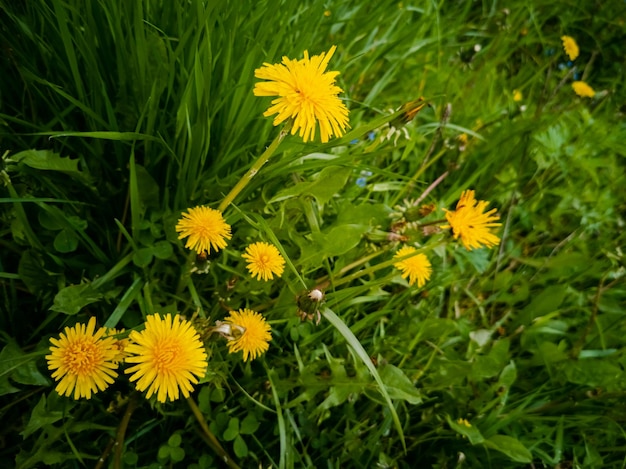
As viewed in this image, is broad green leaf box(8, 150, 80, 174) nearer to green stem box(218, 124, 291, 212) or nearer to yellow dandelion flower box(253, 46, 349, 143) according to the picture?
green stem box(218, 124, 291, 212)

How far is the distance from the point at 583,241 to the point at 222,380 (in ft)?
3.71

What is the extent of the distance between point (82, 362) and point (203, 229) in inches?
10.4

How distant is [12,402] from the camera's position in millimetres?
856

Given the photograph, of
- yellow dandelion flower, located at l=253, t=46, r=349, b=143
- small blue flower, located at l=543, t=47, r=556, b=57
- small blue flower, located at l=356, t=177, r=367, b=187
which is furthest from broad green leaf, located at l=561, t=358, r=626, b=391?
small blue flower, located at l=543, t=47, r=556, b=57

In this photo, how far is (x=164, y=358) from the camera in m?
0.68

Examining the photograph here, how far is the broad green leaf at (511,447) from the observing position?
100cm

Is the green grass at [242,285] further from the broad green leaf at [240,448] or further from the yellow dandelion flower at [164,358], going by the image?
the yellow dandelion flower at [164,358]

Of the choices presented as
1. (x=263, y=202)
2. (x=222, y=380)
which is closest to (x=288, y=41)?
(x=263, y=202)

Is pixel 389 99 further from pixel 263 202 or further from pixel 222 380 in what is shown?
pixel 222 380

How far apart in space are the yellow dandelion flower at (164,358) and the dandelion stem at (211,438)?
0.23 meters

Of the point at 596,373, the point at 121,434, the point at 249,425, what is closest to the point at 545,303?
the point at 596,373

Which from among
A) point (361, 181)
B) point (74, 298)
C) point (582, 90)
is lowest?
point (74, 298)

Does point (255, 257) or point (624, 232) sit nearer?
point (255, 257)

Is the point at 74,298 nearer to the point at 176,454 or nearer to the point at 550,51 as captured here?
the point at 176,454
